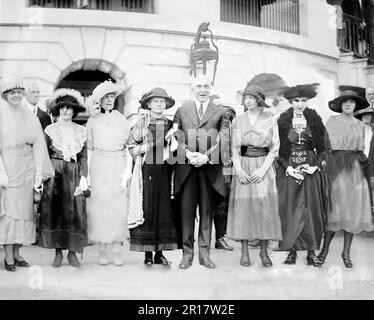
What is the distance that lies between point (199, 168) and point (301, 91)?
815 millimetres

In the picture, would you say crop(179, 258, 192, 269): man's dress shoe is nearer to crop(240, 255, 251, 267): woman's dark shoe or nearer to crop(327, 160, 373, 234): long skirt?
crop(240, 255, 251, 267): woman's dark shoe

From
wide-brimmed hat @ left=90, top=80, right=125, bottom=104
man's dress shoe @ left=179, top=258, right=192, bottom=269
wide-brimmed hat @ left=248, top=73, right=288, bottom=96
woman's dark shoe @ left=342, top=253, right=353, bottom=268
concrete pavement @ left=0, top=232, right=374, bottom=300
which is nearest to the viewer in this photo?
concrete pavement @ left=0, top=232, right=374, bottom=300

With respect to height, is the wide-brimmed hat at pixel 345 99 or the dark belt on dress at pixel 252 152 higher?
the wide-brimmed hat at pixel 345 99

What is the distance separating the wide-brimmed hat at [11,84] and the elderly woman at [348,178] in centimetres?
188

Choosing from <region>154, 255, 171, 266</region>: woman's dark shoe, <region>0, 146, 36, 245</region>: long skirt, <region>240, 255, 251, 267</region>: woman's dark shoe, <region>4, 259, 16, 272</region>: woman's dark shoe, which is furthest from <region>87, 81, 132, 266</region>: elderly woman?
<region>240, 255, 251, 267</region>: woman's dark shoe

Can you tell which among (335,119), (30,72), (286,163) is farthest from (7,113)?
(335,119)

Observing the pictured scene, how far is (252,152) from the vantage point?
12.5 feet

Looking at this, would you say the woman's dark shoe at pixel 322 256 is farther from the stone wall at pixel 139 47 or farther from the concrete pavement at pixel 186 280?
the stone wall at pixel 139 47

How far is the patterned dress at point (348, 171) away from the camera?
401 centimetres

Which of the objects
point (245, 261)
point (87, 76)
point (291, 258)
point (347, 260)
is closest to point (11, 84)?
point (87, 76)

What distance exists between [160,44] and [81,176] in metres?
0.96

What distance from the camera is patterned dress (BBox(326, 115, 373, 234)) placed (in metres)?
4.01

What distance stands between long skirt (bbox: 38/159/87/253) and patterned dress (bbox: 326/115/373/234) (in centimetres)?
155

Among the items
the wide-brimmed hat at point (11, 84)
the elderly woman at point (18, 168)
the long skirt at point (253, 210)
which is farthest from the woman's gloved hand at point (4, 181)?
the long skirt at point (253, 210)
